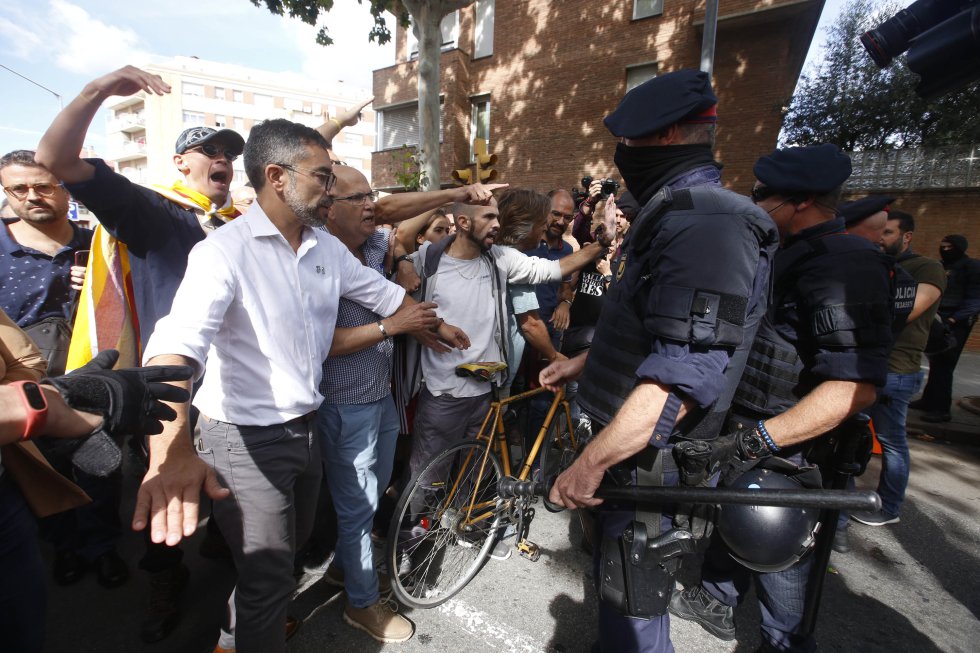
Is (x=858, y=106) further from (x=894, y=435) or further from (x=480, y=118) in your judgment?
(x=894, y=435)

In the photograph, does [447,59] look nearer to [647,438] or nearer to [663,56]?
[663,56]

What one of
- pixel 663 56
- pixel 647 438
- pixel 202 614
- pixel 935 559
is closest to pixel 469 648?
pixel 202 614

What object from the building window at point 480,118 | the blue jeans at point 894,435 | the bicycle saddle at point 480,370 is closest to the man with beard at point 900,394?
the blue jeans at point 894,435

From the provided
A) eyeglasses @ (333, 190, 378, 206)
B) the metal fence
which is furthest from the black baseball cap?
the metal fence

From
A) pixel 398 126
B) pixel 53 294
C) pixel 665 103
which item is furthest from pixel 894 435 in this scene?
pixel 398 126

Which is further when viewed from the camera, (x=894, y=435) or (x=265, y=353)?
(x=894, y=435)

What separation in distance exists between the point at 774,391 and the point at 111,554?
11.8ft

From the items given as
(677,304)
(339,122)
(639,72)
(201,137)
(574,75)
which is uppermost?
(574,75)

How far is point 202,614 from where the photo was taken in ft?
7.90

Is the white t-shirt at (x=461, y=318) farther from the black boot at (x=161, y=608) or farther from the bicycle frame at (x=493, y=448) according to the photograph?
the black boot at (x=161, y=608)

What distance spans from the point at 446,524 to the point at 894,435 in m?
3.28

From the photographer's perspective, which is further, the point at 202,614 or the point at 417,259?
the point at 417,259

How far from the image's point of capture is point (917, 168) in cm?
1170

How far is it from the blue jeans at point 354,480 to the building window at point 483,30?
15.5 meters
